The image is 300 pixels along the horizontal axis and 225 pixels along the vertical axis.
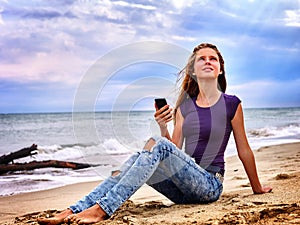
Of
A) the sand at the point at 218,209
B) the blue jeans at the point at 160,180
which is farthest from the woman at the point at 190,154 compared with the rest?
the sand at the point at 218,209

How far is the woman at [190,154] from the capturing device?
283 cm

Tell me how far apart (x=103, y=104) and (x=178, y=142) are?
1.61m

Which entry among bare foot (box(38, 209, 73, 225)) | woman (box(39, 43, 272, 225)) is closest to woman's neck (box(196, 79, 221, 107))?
woman (box(39, 43, 272, 225))

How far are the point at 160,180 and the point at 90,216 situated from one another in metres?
0.64

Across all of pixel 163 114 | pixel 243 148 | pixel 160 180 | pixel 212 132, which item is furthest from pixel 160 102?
pixel 243 148

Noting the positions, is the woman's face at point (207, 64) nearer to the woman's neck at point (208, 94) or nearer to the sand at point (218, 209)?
the woman's neck at point (208, 94)

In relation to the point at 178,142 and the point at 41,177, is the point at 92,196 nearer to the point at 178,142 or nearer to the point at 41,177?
the point at 178,142

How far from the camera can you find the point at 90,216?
277 centimetres

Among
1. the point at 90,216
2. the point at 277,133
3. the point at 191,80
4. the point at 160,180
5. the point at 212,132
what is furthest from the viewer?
the point at 277,133

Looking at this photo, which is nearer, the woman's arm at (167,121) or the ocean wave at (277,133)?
the woman's arm at (167,121)

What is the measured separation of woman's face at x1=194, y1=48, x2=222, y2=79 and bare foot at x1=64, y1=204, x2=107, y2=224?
4.65ft

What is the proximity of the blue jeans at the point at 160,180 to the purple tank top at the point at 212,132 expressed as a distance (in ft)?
0.52

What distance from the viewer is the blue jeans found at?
2.81 m

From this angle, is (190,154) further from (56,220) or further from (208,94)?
(56,220)
